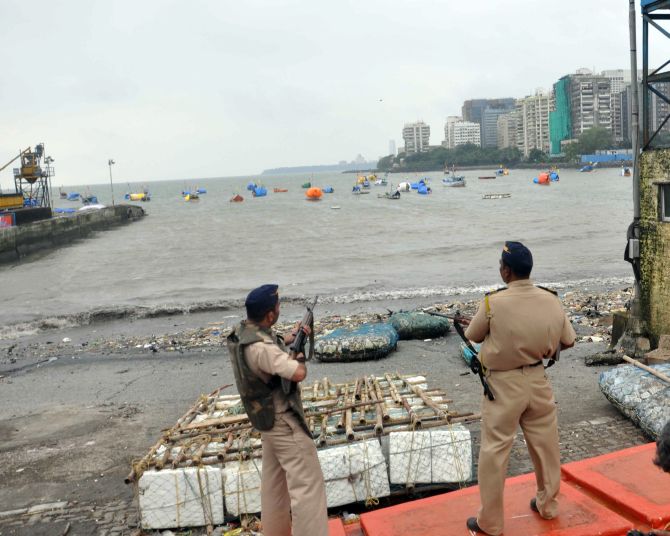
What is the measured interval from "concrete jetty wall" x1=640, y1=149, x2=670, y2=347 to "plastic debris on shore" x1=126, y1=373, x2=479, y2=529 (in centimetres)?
428

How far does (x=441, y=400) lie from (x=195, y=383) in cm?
530

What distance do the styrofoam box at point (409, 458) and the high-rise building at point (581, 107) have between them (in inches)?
6434

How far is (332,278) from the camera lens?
23.4 m

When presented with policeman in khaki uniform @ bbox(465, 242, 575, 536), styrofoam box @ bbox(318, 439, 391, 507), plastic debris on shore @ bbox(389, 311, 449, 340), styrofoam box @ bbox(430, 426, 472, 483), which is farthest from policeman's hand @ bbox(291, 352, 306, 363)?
plastic debris on shore @ bbox(389, 311, 449, 340)

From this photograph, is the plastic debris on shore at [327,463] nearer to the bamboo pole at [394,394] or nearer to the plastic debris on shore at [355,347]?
the bamboo pole at [394,394]

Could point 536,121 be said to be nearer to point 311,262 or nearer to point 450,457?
point 311,262

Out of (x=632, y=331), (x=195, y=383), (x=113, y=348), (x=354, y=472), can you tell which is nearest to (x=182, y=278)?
(x=113, y=348)

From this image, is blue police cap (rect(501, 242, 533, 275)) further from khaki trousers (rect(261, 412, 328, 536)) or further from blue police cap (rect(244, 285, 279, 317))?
khaki trousers (rect(261, 412, 328, 536))

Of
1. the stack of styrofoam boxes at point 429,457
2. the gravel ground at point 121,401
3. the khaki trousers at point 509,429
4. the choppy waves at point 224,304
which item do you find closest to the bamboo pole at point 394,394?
the stack of styrofoam boxes at point 429,457

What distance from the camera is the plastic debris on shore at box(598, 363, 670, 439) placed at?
5559 mm

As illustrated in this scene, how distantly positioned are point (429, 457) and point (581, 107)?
552 ft

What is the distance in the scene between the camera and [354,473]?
4711 mm

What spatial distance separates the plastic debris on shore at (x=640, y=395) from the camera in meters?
5.56

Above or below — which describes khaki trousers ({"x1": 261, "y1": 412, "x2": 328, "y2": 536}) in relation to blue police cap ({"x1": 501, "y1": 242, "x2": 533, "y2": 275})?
below
